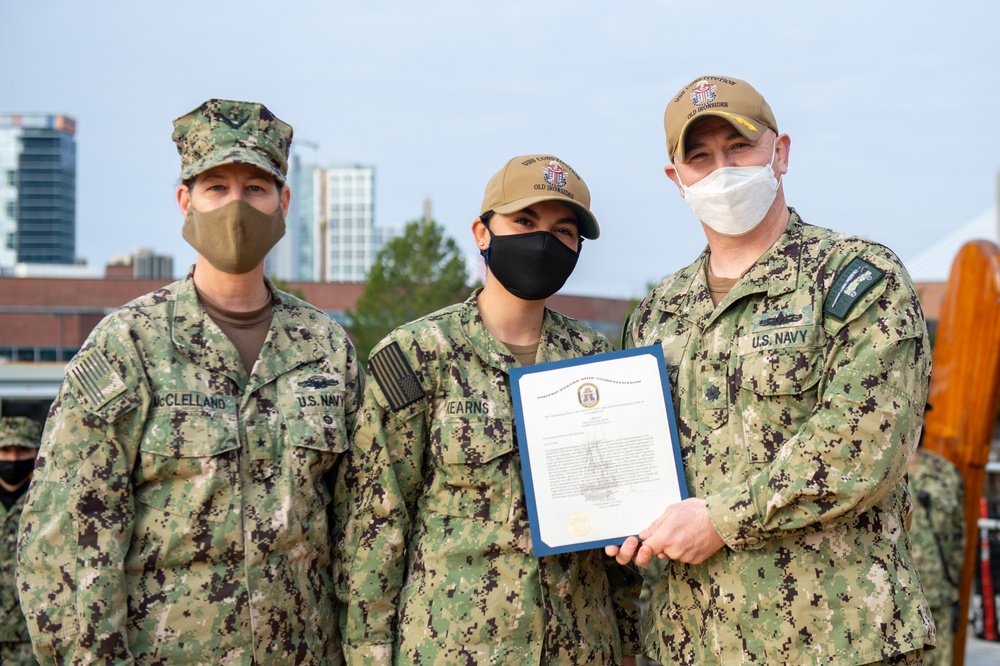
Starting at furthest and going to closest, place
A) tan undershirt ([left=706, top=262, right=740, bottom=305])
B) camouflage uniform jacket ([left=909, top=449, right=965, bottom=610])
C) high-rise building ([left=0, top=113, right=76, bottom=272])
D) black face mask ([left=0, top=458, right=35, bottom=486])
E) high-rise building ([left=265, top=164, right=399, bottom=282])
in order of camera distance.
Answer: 1. high-rise building ([left=265, top=164, right=399, bottom=282])
2. high-rise building ([left=0, top=113, right=76, bottom=272])
3. camouflage uniform jacket ([left=909, top=449, right=965, bottom=610])
4. black face mask ([left=0, top=458, right=35, bottom=486])
5. tan undershirt ([left=706, top=262, right=740, bottom=305])

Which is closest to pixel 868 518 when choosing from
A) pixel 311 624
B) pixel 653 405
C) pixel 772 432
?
pixel 772 432

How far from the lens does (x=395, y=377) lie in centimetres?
345

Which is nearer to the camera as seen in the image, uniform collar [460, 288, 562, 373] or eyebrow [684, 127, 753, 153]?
eyebrow [684, 127, 753, 153]

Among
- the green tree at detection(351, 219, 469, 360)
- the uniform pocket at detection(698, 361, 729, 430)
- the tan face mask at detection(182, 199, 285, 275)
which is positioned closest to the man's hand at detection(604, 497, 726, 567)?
the uniform pocket at detection(698, 361, 729, 430)

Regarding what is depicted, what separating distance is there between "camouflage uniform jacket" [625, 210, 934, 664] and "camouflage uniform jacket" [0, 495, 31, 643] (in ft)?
15.4

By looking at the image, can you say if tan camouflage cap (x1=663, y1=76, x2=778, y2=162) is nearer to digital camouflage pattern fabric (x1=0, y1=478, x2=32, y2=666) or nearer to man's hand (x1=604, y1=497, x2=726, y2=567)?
man's hand (x1=604, y1=497, x2=726, y2=567)

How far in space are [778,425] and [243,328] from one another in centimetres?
190

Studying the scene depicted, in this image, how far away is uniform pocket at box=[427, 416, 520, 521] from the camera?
3.41 metres

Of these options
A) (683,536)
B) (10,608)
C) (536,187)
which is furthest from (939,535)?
(10,608)

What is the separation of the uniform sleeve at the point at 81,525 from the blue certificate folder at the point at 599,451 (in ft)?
4.34

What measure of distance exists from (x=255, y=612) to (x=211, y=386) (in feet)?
2.52

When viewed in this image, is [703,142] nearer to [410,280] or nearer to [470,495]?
[470,495]

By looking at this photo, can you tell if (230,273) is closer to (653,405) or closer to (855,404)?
(653,405)

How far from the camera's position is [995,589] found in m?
11.1
